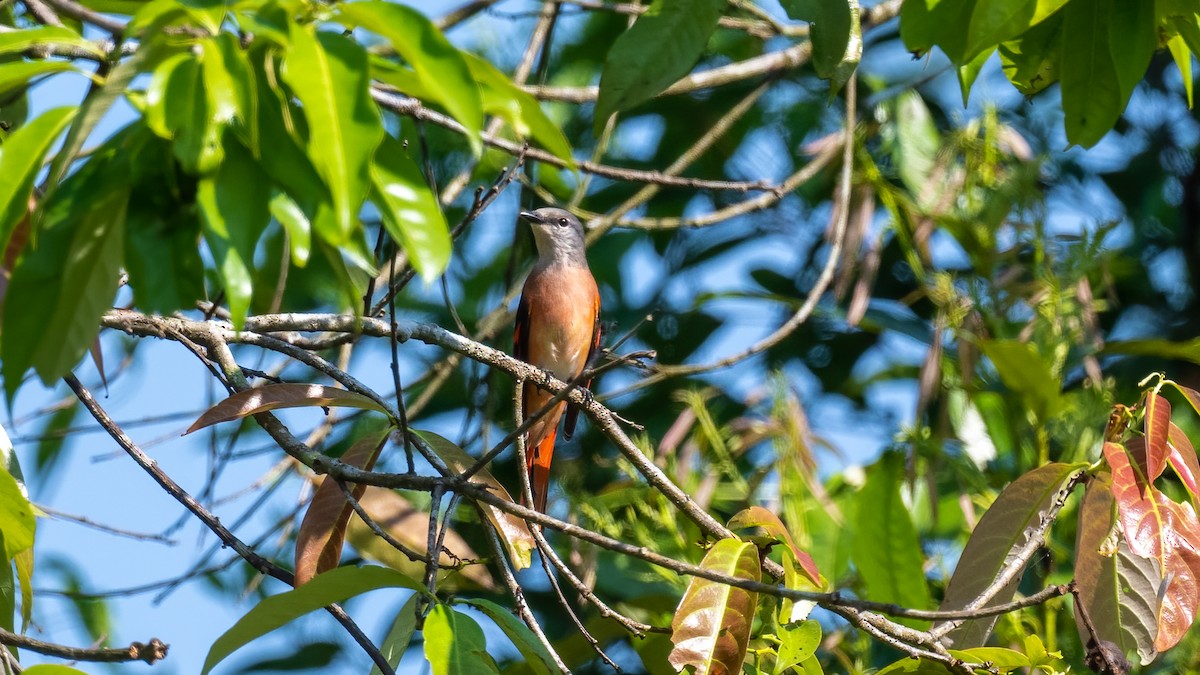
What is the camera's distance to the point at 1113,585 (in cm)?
255

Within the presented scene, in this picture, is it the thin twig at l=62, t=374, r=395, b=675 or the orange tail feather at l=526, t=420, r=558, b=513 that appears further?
the orange tail feather at l=526, t=420, r=558, b=513

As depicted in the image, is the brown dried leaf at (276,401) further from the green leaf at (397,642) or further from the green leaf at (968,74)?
the green leaf at (968,74)

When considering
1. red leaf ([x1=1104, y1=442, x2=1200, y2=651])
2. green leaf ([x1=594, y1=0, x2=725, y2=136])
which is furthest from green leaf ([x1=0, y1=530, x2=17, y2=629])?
red leaf ([x1=1104, y1=442, x2=1200, y2=651])

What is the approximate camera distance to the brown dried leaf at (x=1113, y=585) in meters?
2.53

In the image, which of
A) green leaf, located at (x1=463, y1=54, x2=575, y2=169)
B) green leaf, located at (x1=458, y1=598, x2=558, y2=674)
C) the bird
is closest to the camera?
green leaf, located at (x1=463, y1=54, x2=575, y2=169)

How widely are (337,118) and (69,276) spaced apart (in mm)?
487

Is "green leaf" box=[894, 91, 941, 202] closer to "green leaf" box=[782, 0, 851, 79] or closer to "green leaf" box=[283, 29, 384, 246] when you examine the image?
"green leaf" box=[782, 0, 851, 79]

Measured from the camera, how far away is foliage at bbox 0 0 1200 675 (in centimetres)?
157

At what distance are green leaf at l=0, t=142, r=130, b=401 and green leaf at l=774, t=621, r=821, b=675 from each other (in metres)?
1.48

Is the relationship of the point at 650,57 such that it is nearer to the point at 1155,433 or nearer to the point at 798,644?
the point at 798,644

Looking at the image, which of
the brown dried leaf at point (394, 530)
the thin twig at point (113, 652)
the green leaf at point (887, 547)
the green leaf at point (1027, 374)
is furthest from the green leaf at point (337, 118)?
the green leaf at point (1027, 374)

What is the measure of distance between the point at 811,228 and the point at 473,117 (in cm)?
486

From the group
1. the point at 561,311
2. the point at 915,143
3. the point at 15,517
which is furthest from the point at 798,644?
the point at 915,143

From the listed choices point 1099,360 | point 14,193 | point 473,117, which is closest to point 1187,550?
point 473,117
